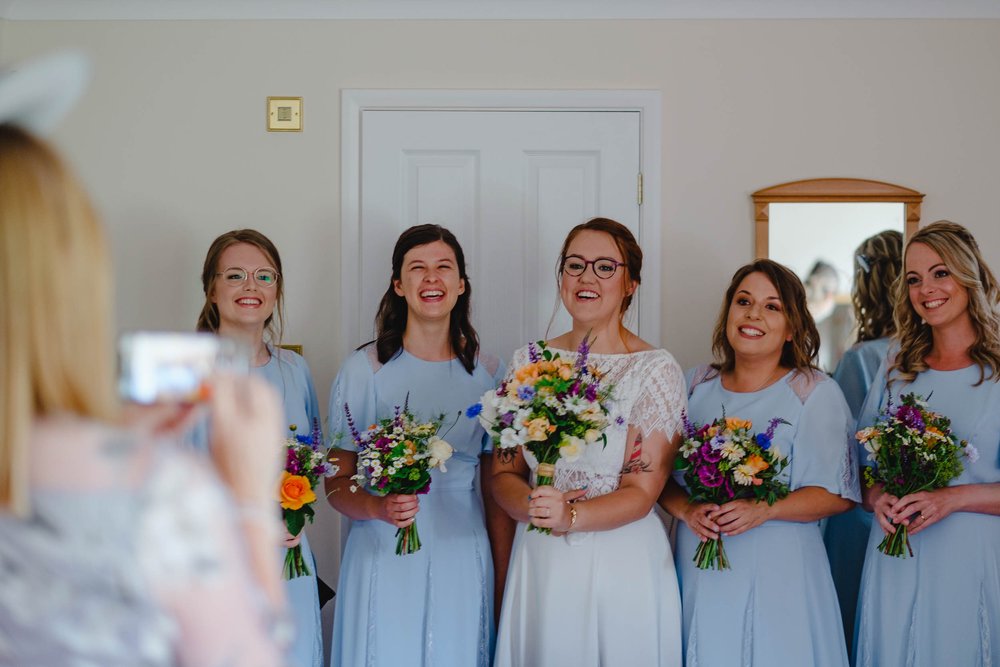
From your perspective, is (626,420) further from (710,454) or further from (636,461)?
(710,454)

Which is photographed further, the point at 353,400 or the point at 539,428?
the point at 353,400

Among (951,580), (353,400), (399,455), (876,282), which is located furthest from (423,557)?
(876,282)

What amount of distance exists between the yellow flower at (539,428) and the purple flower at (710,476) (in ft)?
1.71

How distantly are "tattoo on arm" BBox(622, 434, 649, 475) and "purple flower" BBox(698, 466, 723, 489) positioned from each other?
18 cm

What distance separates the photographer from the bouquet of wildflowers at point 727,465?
8.26 ft

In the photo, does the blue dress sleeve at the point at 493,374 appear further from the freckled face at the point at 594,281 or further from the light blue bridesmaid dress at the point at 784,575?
the light blue bridesmaid dress at the point at 784,575

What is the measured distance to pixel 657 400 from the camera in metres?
2.65

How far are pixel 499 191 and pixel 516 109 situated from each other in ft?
1.15

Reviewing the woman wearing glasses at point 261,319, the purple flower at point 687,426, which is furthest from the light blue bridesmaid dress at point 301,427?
the purple flower at point 687,426

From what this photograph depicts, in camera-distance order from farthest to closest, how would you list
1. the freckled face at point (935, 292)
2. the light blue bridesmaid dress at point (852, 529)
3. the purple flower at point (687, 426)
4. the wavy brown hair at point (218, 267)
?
1. the light blue bridesmaid dress at point (852, 529)
2. the wavy brown hair at point (218, 267)
3. the freckled face at point (935, 292)
4. the purple flower at point (687, 426)

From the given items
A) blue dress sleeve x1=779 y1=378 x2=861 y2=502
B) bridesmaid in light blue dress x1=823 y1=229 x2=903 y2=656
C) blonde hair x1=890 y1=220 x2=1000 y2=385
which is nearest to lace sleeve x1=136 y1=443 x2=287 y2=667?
blue dress sleeve x1=779 y1=378 x2=861 y2=502

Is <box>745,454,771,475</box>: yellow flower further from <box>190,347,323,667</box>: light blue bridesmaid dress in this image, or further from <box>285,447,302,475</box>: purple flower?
<box>190,347,323,667</box>: light blue bridesmaid dress

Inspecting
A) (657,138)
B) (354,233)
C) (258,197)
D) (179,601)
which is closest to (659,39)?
(657,138)

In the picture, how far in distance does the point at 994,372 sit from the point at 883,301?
773 mm
